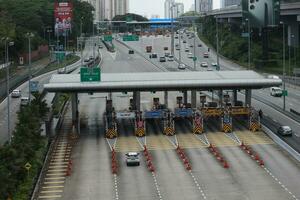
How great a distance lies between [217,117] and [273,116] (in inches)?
256

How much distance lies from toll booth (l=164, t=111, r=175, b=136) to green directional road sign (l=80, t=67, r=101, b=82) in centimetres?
777

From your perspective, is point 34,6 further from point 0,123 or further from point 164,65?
point 0,123

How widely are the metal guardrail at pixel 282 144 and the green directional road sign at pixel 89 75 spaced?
17.6 m

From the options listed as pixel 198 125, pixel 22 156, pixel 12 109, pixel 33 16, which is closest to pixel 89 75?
pixel 198 125

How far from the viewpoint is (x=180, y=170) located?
4966 cm

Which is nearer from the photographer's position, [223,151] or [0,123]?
[223,151]

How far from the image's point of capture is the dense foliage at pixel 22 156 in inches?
1467

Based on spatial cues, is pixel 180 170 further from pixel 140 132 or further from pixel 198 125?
pixel 198 125

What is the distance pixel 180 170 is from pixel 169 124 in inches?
551

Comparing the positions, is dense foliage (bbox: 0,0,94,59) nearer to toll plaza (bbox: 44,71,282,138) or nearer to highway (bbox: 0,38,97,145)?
highway (bbox: 0,38,97,145)

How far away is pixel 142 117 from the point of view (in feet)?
214

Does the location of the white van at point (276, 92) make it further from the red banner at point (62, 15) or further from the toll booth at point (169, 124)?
the red banner at point (62, 15)

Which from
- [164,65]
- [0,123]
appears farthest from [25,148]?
[164,65]

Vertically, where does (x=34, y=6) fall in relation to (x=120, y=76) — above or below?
above
